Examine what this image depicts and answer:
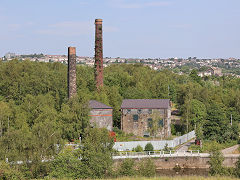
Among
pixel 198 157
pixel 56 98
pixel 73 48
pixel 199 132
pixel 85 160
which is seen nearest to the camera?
pixel 85 160

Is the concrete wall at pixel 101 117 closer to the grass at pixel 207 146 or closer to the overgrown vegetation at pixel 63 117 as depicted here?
the overgrown vegetation at pixel 63 117

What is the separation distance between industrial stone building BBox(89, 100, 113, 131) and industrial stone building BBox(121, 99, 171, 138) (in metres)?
2.60

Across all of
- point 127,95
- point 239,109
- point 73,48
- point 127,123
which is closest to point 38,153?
point 127,123

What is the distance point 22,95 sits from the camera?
7169 centimetres

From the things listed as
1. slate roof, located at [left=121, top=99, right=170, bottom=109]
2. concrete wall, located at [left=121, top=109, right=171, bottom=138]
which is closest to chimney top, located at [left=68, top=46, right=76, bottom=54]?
slate roof, located at [left=121, top=99, right=170, bottom=109]

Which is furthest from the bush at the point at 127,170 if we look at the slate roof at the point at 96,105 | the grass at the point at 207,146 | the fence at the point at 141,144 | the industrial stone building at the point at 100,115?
the slate roof at the point at 96,105

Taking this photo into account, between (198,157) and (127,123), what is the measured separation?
12.9 m

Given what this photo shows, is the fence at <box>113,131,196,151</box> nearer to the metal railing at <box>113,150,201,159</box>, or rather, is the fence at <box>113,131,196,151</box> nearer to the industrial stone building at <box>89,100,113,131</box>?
the metal railing at <box>113,150,201,159</box>

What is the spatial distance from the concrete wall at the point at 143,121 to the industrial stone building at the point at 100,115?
2.63 metres

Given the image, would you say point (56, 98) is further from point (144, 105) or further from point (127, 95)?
point (144, 105)

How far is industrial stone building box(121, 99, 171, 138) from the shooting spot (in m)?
56.8

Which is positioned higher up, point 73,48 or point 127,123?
point 73,48

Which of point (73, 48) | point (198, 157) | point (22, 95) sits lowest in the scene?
point (198, 157)

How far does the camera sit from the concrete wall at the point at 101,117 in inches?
2162
